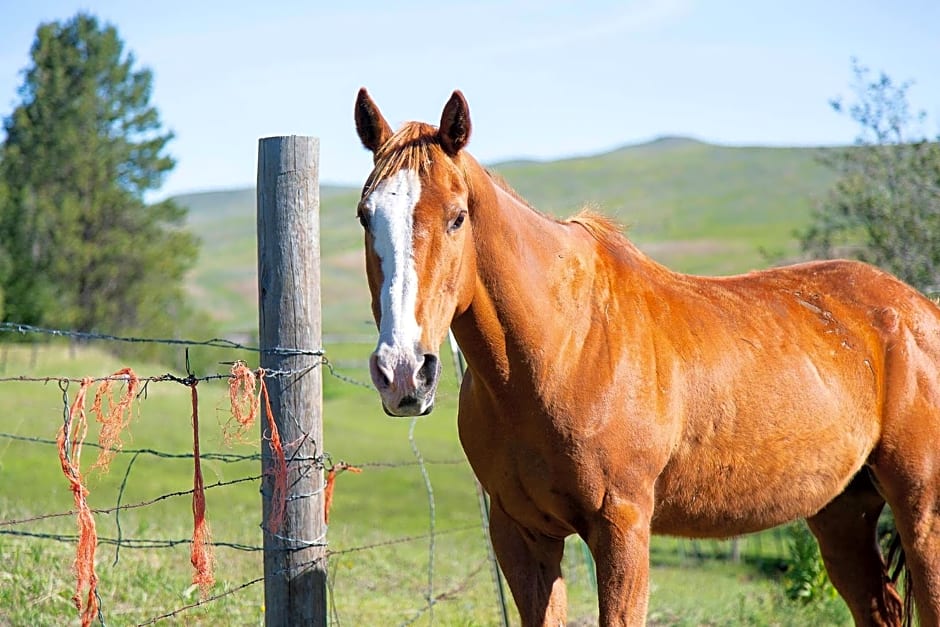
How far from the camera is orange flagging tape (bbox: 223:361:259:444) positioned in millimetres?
3307

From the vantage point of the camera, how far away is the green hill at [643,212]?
69125 mm

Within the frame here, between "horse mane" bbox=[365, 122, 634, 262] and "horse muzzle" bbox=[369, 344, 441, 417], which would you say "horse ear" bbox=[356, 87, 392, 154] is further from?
"horse muzzle" bbox=[369, 344, 441, 417]

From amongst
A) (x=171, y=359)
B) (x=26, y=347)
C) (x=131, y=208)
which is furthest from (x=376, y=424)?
(x=131, y=208)

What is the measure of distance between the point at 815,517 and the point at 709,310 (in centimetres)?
161

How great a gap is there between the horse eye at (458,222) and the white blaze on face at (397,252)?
154 mm

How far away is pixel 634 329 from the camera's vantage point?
12.0ft

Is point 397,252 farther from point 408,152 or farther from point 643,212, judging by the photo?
point 643,212

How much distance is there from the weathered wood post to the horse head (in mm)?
532

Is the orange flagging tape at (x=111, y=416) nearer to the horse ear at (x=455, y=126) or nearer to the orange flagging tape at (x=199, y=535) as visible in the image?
the orange flagging tape at (x=199, y=535)

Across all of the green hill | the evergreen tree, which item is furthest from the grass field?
the green hill

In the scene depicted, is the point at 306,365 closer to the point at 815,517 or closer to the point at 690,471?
the point at 690,471

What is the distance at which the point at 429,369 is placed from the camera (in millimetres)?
2811

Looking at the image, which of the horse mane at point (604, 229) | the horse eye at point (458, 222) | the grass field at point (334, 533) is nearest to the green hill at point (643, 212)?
the grass field at point (334, 533)

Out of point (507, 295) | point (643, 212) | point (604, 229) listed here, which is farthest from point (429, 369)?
point (643, 212)
